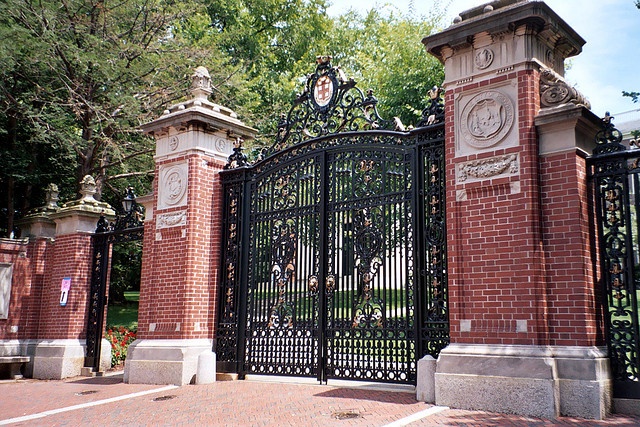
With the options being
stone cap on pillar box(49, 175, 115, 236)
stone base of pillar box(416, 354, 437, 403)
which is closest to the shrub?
stone cap on pillar box(49, 175, 115, 236)

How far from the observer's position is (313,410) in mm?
6598

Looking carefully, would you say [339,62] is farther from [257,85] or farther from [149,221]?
[149,221]

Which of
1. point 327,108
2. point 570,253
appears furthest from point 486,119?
point 327,108

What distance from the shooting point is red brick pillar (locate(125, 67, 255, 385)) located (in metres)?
9.52

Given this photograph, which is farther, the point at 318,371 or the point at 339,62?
the point at 339,62

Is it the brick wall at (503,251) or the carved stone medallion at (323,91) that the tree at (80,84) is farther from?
the brick wall at (503,251)

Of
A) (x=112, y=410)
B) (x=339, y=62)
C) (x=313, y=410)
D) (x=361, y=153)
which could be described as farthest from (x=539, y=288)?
(x=339, y=62)

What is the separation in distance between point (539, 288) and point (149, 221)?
726 cm

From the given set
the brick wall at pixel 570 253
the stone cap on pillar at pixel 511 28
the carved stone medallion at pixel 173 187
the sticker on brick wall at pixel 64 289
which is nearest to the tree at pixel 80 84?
the sticker on brick wall at pixel 64 289

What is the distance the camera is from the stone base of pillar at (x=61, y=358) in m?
11.5

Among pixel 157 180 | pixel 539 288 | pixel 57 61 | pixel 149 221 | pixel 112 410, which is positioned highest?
pixel 57 61

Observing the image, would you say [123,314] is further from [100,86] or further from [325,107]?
[325,107]

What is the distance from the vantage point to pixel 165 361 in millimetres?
9336

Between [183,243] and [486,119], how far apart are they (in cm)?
542
